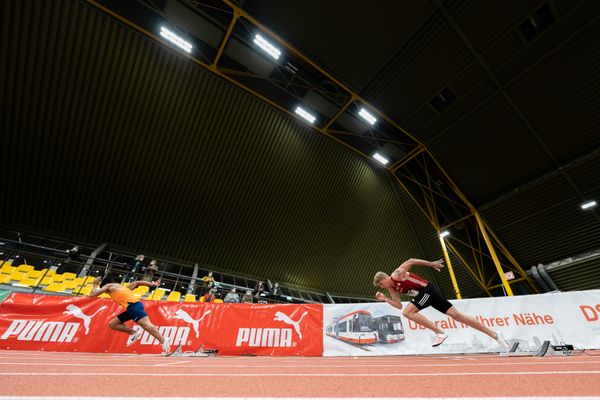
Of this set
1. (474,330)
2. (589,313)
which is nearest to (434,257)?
(589,313)

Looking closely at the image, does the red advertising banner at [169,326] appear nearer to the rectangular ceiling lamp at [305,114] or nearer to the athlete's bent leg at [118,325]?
the athlete's bent leg at [118,325]

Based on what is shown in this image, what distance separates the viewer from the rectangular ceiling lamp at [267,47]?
9.30m

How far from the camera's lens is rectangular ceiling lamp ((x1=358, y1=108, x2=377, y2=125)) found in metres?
11.7

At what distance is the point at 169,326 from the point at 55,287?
13.4 feet

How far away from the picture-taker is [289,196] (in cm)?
1330

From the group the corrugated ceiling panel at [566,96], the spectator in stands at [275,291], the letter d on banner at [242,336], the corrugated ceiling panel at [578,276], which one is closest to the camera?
the letter d on banner at [242,336]

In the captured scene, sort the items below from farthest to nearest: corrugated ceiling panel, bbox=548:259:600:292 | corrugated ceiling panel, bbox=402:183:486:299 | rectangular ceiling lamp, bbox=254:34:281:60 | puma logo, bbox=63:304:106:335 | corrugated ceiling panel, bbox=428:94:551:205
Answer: corrugated ceiling panel, bbox=402:183:486:299, corrugated ceiling panel, bbox=548:259:600:292, corrugated ceiling panel, bbox=428:94:551:205, rectangular ceiling lamp, bbox=254:34:281:60, puma logo, bbox=63:304:106:335

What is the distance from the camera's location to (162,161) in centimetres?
1106

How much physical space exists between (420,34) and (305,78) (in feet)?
14.4

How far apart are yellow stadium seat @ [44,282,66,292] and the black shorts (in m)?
9.15

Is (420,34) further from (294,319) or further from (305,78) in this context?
(294,319)

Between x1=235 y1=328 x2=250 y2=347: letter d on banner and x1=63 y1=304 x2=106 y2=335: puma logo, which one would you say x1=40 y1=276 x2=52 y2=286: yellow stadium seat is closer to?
x1=63 y1=304 x2=106 y2=335: puma logo

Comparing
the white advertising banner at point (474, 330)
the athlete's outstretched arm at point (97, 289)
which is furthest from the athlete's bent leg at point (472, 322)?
the athlete's outstretched arm at point (97, 289)

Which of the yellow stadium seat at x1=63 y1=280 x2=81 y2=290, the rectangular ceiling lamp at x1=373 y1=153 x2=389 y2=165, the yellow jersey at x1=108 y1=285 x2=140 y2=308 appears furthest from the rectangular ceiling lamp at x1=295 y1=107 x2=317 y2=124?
the yellow stadium seat at x1=63 y1=280 x2=81 y2=290
